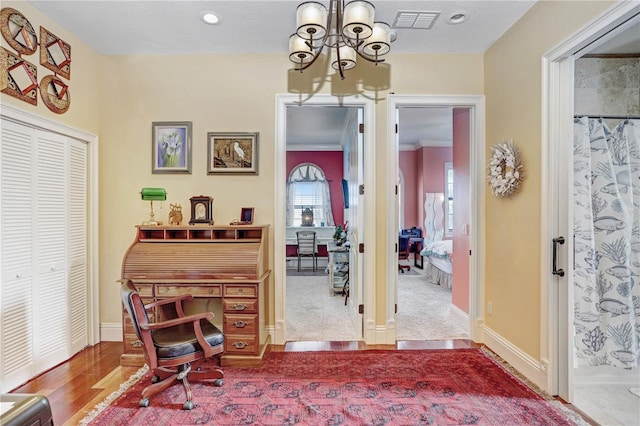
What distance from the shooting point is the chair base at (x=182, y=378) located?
7.08 ft

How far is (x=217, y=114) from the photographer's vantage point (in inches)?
128

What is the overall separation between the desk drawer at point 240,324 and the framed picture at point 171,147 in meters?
1.52

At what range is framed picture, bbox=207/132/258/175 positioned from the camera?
10.5ft

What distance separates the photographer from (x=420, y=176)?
792cm

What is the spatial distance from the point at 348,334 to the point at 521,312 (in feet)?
5.31

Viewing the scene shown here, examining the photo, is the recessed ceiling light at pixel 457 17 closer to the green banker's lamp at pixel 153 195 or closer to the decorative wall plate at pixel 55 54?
the green banker's lamp at pixel 153 195

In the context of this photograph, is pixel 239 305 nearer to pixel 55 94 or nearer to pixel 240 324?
pixel 240 324

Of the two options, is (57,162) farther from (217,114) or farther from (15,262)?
(217,114)

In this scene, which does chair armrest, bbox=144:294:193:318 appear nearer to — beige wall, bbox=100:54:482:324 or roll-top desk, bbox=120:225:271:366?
roll-top desk, bbox=120:225:271:366

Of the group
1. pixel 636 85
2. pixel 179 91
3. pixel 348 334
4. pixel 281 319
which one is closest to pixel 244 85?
pixel 179 91

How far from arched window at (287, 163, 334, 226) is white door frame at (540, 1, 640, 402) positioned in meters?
5.63

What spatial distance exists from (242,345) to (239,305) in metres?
0.33

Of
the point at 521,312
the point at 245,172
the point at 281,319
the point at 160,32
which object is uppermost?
the point at 160,32

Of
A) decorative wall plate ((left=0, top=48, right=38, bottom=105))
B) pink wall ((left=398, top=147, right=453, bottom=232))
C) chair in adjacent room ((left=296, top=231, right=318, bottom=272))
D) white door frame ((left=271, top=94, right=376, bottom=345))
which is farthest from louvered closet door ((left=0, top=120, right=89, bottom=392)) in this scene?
pink wall ((left=398, top=147, right=453, bottom=232))
